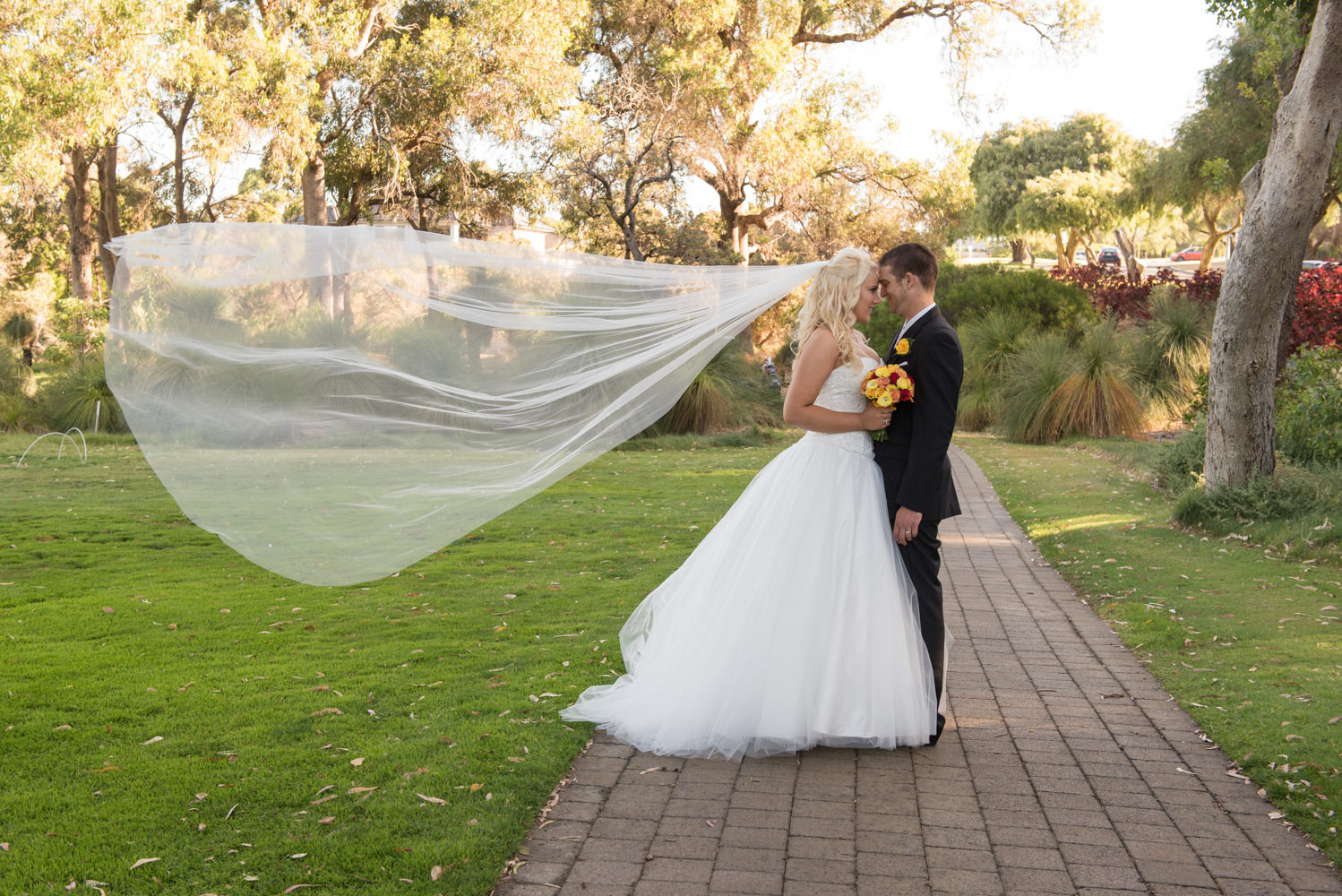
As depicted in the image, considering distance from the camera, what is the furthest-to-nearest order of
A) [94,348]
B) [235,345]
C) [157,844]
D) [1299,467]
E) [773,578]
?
[94,348], [1299,467], [235,345], [773,578], [157,844]

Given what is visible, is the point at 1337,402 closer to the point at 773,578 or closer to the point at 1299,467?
the point at 1299,467

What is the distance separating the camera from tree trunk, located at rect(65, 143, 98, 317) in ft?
87.5

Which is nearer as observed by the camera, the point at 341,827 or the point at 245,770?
the point at 341,827

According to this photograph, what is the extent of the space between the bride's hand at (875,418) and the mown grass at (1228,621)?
2145mm

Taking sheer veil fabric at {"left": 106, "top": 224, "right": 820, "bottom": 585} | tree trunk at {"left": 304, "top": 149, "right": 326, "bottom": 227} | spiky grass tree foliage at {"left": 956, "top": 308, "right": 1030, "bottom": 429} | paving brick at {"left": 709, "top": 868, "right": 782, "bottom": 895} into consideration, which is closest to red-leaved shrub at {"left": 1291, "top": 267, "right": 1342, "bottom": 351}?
spiky grass tree foliage at {"left": 956, "top": 308, "right": 1030, "bottom": 429}

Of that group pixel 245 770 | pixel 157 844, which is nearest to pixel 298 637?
pixel 245 770

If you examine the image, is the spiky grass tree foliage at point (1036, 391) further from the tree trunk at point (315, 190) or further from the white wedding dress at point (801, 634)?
the tree trunk at point (315, 190)

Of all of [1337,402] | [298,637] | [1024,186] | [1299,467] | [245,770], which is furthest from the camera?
[1024,186]

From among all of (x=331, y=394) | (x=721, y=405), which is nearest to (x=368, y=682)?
(x=331, y=394)

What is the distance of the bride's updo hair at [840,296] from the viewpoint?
4695mm

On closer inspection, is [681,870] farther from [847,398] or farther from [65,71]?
[65,71]

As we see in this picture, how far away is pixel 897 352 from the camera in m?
4.72

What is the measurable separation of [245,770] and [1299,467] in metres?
11.3

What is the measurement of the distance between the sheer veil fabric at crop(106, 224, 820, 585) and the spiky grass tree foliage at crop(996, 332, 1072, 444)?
49.0 feet
